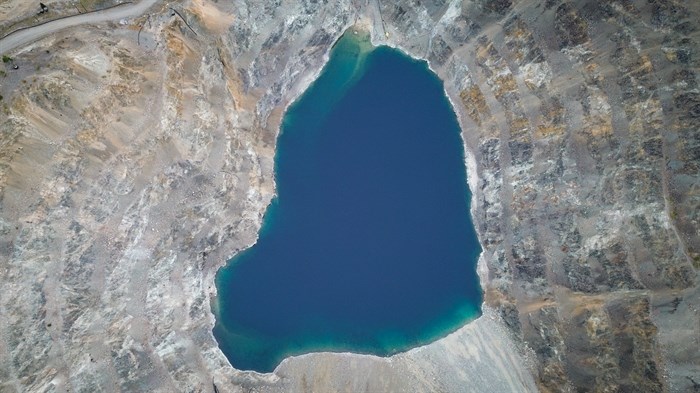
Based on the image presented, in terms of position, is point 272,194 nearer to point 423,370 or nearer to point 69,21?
point 423,370

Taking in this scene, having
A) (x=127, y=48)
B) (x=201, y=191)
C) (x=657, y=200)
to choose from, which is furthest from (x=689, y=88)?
(x=127, y=48)

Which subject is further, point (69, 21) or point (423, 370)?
point (423, 370)

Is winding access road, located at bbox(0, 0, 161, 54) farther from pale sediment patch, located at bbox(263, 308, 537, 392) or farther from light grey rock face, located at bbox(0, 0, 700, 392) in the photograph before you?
pale sediment patch, located at bbox(263, 308, 537, 392)

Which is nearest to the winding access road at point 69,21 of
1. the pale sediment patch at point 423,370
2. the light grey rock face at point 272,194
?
the light grey rock face at point 272,194

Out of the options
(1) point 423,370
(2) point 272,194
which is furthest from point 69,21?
(1) point 423,370

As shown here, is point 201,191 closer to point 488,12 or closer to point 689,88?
point 488,12

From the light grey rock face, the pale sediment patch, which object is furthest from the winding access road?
the pale sediment patch

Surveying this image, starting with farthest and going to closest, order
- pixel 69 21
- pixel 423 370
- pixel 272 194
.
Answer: pixel 272 194, pixel 423 370, pixel 69 21
